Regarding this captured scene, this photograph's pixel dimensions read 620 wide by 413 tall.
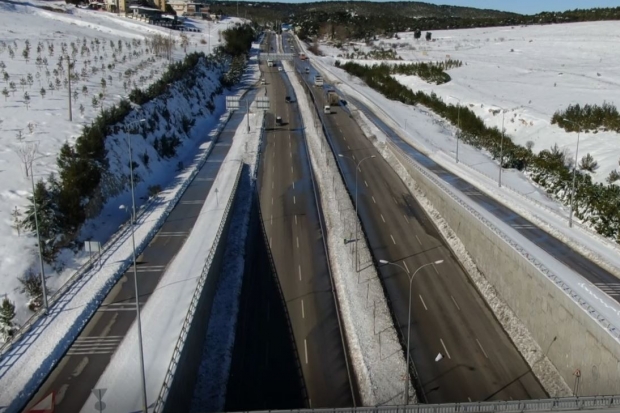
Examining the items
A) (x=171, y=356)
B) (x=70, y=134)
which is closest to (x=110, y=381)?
(x=171, y=356)

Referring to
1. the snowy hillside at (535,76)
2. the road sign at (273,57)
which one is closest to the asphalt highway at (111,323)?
the snowy hillside at (535,76)

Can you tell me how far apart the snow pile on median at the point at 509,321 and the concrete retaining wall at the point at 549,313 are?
0.31 m

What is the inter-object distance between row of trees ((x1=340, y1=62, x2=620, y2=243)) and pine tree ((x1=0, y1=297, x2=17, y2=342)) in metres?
37.5

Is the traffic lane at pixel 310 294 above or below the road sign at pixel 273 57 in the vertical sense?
below

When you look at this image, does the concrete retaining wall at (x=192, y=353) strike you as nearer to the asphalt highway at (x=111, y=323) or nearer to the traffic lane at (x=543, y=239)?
the asphalt highway at (x=111, y=323)

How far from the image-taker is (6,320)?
28406 mm

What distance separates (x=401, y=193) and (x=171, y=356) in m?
35.9

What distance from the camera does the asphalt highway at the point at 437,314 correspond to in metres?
27.6

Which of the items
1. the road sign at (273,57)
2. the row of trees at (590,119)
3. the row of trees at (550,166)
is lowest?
the row of trees at (550,166)

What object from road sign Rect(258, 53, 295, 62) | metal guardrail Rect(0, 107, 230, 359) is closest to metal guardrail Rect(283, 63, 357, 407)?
metal guardrail Rect(0, 107, 230, 359)

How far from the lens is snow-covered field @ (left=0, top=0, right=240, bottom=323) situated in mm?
34375

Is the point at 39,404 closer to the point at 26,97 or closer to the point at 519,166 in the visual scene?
the point at 26,97

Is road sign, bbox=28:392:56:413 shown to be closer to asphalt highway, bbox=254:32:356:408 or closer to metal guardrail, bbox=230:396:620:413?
metal guardrail, bbox=230:396:620:413

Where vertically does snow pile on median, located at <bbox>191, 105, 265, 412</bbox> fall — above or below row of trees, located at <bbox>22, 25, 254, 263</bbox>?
below
